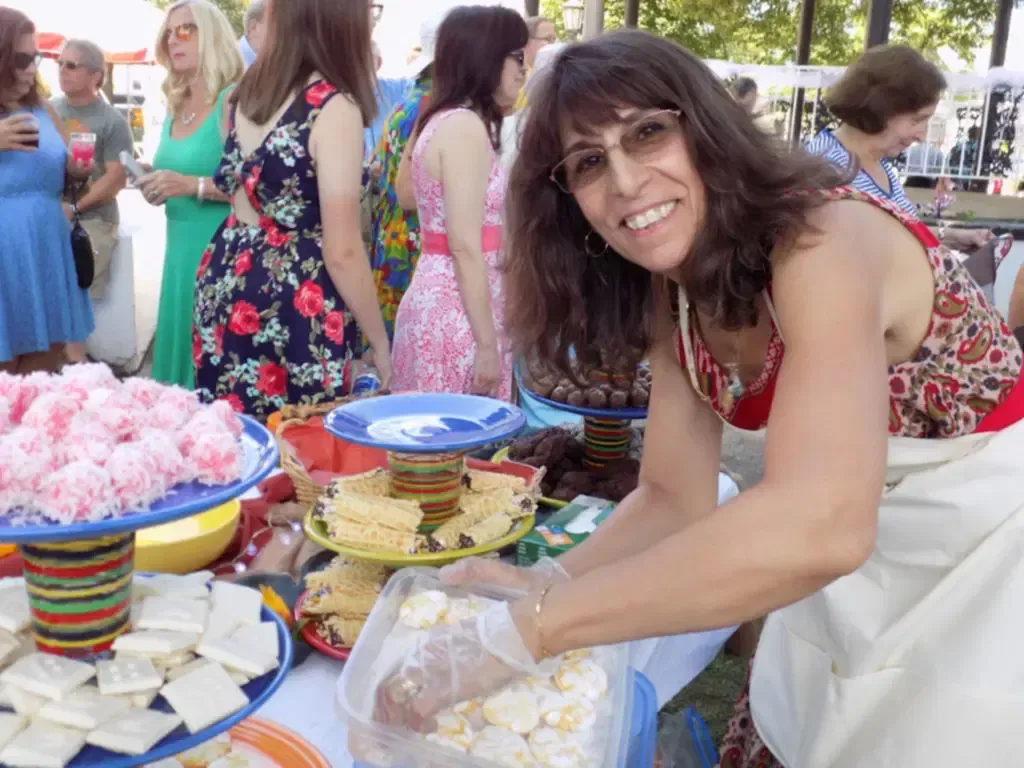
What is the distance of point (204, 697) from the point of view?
2.87 ft

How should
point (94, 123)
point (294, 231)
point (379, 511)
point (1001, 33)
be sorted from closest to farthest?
point (379, 511) → point (294, 231) → point (94, 123) → point (1001, 33)

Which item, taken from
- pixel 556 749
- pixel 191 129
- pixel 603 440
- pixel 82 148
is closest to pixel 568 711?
pixel 556 749

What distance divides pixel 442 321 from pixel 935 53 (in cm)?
1472

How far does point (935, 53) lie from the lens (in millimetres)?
14570

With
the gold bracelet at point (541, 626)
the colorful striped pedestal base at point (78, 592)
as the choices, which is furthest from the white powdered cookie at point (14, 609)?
the gold bracelet at point (541, 626)

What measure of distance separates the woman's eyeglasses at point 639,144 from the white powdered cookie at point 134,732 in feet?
2.57

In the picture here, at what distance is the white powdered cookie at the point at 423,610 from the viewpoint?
1073 mm

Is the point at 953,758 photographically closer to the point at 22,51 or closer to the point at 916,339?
the point at 916,339

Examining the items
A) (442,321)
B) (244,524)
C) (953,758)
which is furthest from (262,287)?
(953,758)

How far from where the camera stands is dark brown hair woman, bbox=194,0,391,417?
2.10 meters

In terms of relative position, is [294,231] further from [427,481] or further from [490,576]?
[490,576]

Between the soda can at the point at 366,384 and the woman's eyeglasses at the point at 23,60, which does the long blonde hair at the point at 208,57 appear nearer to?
the woman's eyeglasses at the point at 23,60

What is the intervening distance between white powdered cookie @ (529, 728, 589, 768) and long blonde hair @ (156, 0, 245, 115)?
2.84m

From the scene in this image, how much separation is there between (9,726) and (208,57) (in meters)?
2.88
